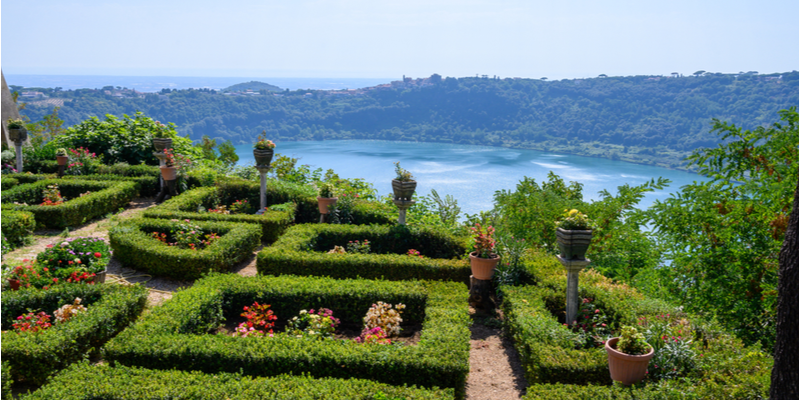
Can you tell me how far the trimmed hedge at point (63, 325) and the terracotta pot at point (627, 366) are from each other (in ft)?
19.9

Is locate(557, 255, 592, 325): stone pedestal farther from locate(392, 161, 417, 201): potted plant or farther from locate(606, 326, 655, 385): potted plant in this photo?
locate(392, 161, 417, 201): potted plant

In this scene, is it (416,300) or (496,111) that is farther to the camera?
(496,111)

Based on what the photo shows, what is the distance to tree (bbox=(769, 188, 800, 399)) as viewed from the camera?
119 inches

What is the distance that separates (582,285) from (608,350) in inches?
89.4

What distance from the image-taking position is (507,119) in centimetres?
5166

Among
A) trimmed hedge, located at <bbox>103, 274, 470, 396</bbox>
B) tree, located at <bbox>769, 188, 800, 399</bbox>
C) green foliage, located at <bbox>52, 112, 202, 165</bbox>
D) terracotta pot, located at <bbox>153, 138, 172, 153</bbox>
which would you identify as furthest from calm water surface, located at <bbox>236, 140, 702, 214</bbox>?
tree, located at <bbox>769, 188, 800, 399</bbox>

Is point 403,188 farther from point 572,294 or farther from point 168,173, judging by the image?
point 168,173

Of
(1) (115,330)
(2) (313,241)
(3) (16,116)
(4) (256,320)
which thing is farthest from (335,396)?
(3) (16,116)

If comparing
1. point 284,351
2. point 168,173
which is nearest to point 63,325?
point 284,351

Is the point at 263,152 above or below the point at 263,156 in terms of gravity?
above

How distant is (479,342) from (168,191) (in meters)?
11.8

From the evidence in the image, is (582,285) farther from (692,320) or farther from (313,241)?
(313,241)

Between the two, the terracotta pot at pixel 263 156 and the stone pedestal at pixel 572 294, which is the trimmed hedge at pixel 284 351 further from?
the terracotta pot at pixel 263 156

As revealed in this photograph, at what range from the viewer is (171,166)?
14.8m
